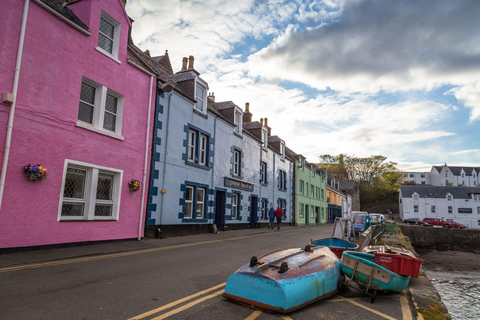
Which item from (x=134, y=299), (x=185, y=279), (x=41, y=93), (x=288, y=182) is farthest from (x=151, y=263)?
(x=288, y=182)

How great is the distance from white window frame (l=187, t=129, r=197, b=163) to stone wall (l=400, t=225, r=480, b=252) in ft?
115

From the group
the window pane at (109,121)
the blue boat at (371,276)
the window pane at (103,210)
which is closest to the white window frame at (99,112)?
the window pane at (109,121)

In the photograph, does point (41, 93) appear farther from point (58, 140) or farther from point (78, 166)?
point (78, 166)

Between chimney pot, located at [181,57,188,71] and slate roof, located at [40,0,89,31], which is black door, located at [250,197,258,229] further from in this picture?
slate roof, located at [40,0,89,31]

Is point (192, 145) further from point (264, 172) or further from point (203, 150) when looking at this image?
point (264, 172)

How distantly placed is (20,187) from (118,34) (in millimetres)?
7236

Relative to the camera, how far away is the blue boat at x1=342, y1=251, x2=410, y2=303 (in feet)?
18.7

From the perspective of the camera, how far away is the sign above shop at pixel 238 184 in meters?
20.1

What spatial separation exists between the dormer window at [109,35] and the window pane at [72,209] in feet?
19.0

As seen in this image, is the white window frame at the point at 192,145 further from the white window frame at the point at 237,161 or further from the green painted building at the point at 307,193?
the green painted building at the point at 307,193

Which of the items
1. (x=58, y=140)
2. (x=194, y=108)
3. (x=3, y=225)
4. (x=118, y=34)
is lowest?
(x=3, y=225)

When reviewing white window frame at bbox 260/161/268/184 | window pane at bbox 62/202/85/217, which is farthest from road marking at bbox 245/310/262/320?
white window frame at bbox 260/161/268/184

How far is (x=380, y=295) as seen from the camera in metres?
6.21

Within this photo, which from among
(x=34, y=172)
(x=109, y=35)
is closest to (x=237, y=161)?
(x=109, y=35)
